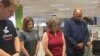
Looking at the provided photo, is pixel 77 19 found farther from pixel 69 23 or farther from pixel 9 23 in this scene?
pixel 9 23

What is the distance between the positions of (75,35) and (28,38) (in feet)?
2.44

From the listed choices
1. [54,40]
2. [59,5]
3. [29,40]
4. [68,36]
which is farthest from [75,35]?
[59,5]

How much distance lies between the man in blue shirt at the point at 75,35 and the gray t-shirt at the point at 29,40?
1.66 ft

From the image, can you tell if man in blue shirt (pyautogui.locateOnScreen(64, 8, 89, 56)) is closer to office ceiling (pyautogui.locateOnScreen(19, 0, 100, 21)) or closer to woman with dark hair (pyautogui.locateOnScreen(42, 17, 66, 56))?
woman with dark hair (pyautogui.locateOnScreen(42, 17, 66, 56))

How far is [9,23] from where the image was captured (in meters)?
2.47

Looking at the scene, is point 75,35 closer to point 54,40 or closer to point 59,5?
point 54,40

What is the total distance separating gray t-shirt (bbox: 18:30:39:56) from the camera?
426 cm

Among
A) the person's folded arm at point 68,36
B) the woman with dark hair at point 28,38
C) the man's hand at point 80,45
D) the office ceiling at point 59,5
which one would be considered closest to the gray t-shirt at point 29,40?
the woman with dark hair at point 28,38

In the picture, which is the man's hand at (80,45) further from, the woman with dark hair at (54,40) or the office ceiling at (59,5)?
the office ceiling at (59,5)

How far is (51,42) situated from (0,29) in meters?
1.83

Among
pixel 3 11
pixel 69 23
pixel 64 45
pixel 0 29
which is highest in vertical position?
pixel 3 11

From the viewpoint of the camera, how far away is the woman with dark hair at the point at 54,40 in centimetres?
408

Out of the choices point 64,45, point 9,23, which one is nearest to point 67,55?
point 64,45

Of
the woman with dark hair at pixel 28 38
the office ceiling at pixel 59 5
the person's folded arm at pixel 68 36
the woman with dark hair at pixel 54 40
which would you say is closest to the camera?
the woman with dark hair at pixel 54 40
